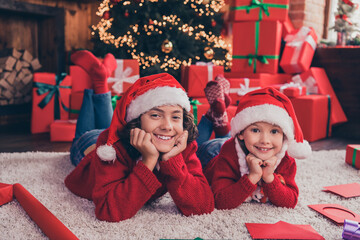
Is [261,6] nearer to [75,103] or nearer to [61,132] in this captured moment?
[75,103]

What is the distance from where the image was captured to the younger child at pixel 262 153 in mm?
1058

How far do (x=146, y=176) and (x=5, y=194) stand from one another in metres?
0.60

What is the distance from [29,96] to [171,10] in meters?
1.55

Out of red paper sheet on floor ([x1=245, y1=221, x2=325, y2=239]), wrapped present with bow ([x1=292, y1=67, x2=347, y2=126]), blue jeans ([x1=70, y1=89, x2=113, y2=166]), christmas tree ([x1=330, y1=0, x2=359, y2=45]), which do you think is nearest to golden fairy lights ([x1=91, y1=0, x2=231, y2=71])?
wrapped present with bow ([x1=292, y1=67, x2=347, y2=126])

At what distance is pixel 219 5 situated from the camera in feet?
10.00

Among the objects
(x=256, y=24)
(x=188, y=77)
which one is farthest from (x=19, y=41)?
(x=256, y=24)

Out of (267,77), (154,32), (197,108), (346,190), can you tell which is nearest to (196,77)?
(197,108)

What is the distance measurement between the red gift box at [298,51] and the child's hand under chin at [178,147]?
2.13 m

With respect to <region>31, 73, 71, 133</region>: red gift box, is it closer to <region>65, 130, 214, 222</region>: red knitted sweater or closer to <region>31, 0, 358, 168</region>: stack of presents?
<region>31, 0, 358, 168</region>: stack of presents

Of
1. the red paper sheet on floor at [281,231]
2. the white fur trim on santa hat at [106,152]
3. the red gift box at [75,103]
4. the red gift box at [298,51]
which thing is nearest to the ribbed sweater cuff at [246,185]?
the red paper sheet on floor at [281,231]

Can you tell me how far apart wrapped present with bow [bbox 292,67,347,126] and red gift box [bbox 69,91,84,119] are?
183cm

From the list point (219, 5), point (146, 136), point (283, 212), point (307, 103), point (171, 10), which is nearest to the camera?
point (146, 136)

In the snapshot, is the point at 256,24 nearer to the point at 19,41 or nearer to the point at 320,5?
the point at 320,5

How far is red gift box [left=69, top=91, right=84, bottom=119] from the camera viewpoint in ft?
8.32
